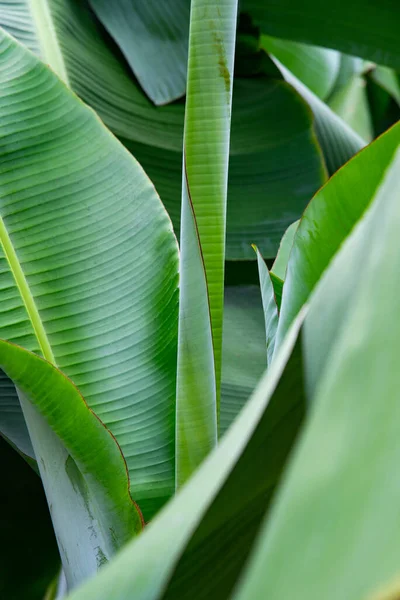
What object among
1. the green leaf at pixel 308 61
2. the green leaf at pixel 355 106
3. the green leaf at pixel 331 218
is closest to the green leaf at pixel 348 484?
the green leaf at pixel 331 218

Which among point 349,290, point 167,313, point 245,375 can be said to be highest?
point 349,290

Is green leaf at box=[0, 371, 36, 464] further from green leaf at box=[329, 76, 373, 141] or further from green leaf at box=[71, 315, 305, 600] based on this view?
green leaf at box=[329, 76, 373, 141]

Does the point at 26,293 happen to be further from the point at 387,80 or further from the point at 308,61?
the point at 387,80

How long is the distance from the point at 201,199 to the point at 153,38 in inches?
17.1

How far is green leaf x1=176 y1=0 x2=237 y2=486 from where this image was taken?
33 centimetres

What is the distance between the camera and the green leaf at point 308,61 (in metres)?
1.12

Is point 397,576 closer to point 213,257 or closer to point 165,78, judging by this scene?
point 213,257

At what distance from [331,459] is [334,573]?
0.06 ft

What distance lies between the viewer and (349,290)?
0.18m

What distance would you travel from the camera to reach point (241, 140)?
0.71 metres

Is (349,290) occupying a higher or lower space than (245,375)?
higher

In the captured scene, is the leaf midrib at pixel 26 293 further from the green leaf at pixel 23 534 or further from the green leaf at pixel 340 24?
the green leaf at pixel 340 24

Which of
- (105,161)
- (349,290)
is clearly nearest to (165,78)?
(105,161)

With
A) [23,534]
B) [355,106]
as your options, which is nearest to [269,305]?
[23,534]
